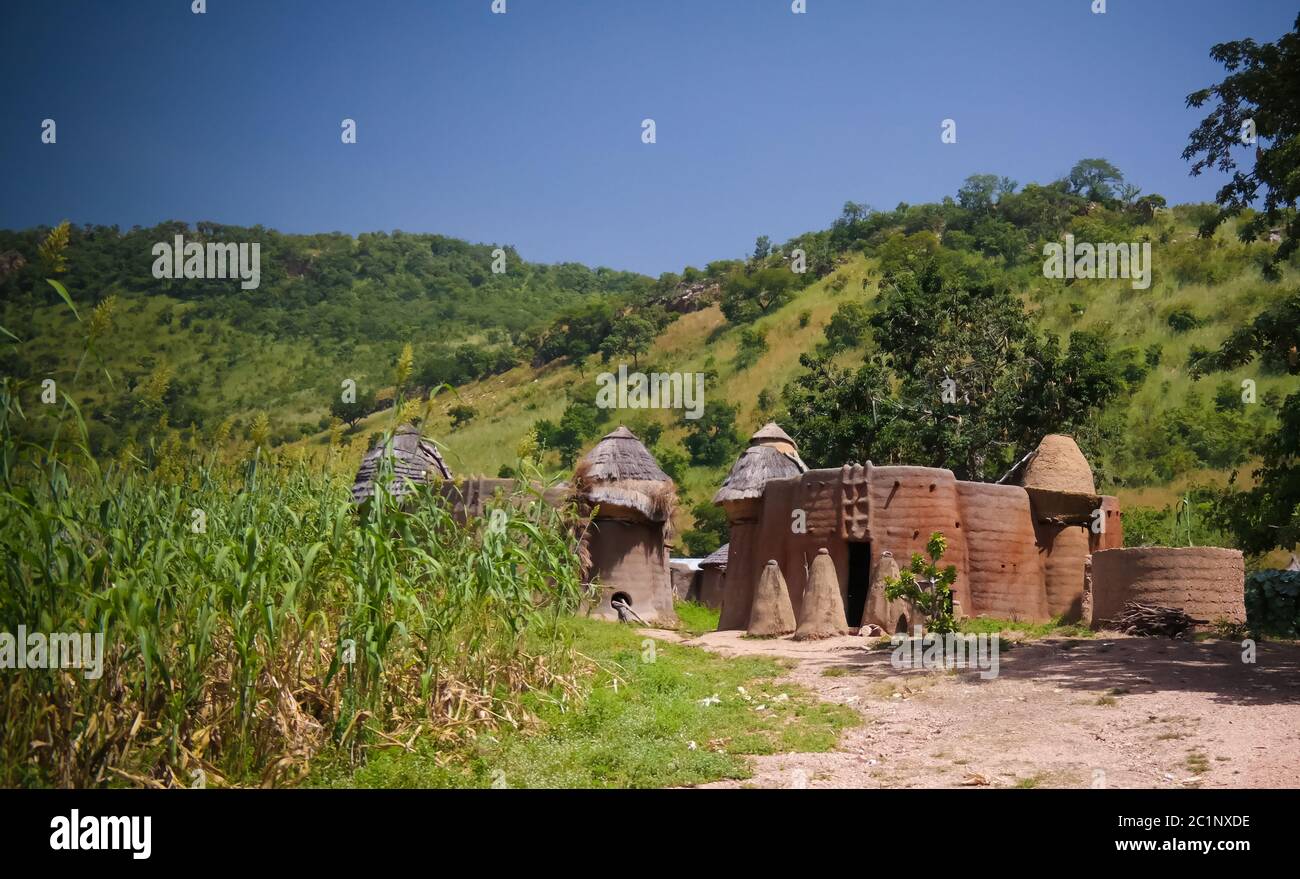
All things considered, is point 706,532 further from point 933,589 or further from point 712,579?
point 933,589

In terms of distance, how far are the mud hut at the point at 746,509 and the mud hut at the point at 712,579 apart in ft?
35.3

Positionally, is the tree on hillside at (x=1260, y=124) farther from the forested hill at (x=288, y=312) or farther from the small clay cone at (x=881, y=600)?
the forested hill at (x=288, y=312)

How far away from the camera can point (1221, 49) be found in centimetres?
1511

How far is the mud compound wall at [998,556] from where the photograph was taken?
64.5ft

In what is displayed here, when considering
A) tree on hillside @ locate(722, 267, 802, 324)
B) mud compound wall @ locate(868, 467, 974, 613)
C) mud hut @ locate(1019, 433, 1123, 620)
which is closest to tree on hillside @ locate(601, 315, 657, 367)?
tree on hillside @ locate(722, 267, 802, 324)

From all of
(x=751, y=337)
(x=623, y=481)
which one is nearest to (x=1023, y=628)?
(x=623, y=481)

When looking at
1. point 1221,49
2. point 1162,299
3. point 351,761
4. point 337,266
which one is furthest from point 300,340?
point 351,761

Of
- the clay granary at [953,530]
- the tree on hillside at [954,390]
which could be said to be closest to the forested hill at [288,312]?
the clay granary at [953,530]

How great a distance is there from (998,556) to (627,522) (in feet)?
24.5
